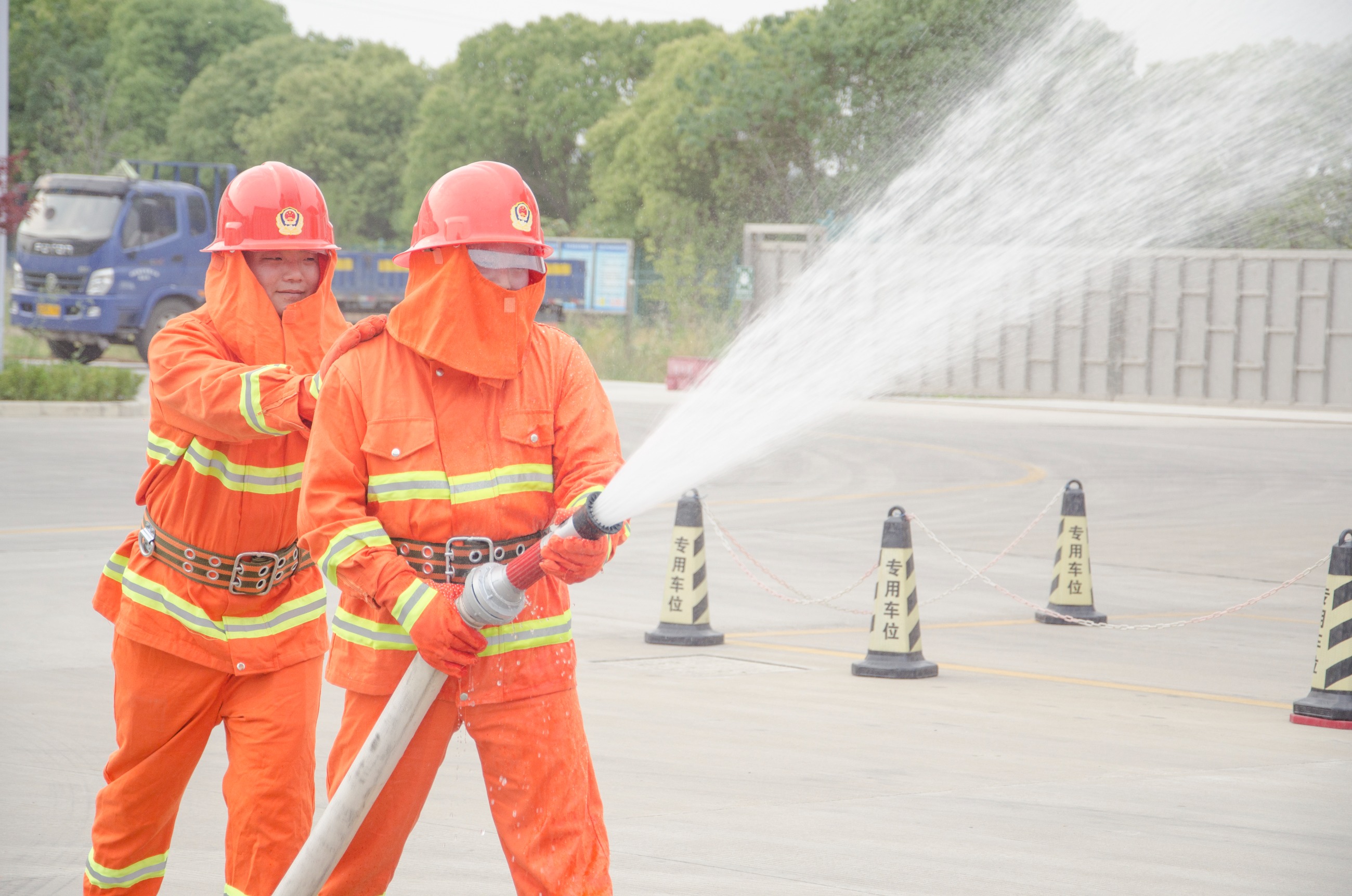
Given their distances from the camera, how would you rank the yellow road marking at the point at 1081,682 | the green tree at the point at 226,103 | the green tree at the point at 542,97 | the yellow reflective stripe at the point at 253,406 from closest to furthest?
1. the yellow reflective stripe at the point at 253,406
2. the yellow road marking at the point at 1081,682
3. the green tree at the point at 542,97
4. the green tree at the point at 226,103

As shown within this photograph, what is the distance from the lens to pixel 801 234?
38.1 metres

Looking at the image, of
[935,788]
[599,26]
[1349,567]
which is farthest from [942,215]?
[599,26]

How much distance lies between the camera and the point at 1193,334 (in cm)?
3169

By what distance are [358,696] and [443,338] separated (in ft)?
2.65

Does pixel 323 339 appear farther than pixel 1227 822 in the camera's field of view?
No

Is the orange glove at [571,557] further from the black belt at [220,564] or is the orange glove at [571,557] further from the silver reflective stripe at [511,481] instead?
the black belt at [220,564]

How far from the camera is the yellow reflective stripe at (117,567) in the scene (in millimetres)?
4176

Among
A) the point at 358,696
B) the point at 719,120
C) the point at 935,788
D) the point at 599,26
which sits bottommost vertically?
the point at 935,788

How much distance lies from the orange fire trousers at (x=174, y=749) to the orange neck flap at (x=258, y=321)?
0.78m

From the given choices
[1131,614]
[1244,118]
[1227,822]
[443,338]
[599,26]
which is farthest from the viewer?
[599,26]

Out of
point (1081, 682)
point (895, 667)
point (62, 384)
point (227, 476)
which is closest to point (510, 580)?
point (227, 476)

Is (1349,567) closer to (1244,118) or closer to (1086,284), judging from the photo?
(1244,118)

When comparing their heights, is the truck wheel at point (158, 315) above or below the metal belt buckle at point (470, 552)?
above

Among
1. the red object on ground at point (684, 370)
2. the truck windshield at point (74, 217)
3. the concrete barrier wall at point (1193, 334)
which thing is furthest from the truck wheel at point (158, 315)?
the concrete barrier wall at point (1193, 334)
